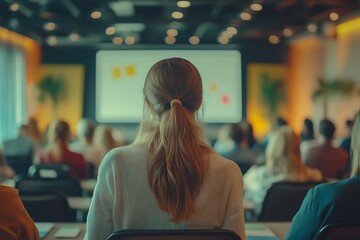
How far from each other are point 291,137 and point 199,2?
6.93m

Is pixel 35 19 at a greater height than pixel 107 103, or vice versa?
pixel 35 19

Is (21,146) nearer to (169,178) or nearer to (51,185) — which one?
(51,185)

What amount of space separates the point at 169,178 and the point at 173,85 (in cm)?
31

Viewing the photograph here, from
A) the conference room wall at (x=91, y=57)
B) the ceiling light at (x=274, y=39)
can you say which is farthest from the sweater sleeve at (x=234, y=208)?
the ceiling light at (x=274, y=39)

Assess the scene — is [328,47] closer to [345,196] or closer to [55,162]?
[55,162]

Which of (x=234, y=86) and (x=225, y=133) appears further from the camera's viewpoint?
(x=234, y=86)

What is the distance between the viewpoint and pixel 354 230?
2107 mm

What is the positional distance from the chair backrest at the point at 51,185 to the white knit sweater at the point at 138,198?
2429mm

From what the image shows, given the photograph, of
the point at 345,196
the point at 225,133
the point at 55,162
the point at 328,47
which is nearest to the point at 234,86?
the point at 328,47

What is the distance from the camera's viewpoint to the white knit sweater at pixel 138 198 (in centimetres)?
206

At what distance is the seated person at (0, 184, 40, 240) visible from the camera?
2029mm

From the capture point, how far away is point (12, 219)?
80.6 inches

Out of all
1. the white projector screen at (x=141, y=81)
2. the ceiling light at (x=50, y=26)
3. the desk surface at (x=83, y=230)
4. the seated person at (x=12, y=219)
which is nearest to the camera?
the seated person at (x=12, y=219)

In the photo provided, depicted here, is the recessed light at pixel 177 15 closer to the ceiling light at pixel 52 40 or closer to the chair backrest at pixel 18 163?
the ceiling light at pixel 52 40
